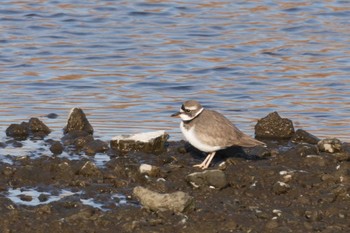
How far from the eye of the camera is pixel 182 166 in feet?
38.2

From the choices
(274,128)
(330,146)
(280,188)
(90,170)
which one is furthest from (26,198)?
(274,128)

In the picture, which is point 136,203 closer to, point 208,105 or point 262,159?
point 262,159

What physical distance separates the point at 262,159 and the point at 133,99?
4.56 meters

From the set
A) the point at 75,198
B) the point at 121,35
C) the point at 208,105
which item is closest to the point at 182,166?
the point at 75,198

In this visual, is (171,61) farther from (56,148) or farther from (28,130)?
(56,148)

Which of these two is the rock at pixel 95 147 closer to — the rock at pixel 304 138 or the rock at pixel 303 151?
the rock at pixel 303 151

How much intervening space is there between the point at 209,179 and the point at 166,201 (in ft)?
3.27

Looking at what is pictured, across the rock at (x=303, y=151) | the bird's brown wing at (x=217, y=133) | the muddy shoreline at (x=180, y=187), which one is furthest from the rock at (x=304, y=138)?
the bird's brown wing at (x=217, y=133)

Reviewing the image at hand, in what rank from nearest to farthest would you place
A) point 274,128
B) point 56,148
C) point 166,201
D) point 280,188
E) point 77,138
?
point 166,201 → point 280,188 → point 56,148 → point 77,138 → point 274,128

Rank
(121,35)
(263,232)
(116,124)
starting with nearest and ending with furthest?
(263,232)
(116,124)
(121,35)

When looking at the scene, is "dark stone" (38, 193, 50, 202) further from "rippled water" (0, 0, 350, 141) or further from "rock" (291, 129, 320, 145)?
"rock" (291, 129, 320, 145)

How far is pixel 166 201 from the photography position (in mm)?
9883

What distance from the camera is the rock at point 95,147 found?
12406 millimetres

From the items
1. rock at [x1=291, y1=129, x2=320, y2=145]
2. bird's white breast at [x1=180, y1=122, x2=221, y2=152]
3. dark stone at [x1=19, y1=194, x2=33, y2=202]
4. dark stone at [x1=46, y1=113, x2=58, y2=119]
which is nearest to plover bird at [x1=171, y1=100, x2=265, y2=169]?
bird's white breast at [x1=180, y1=122, x2=221, y2=152]
